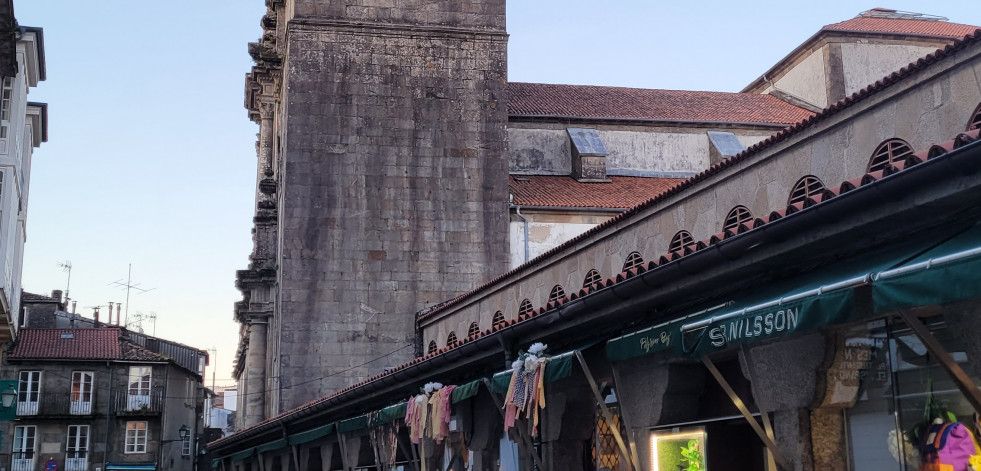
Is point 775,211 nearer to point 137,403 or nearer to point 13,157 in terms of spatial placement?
point 13,157

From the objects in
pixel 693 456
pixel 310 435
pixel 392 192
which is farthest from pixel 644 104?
pixel 693 456

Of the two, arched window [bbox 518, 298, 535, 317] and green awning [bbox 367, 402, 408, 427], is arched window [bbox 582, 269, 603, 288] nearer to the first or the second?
arched window [bbox 518, 298, 535, 317]

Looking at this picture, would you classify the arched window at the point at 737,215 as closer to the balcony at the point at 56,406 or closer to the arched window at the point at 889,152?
the arched window at the point at 889,152

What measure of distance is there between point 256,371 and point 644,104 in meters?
16.8

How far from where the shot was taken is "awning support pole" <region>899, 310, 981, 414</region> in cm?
754

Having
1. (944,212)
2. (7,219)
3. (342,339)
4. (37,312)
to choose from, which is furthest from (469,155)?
(37,312)

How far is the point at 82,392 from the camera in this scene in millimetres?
53219

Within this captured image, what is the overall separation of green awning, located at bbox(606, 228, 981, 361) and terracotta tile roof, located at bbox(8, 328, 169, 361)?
47.4m

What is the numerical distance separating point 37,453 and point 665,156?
1250 inches

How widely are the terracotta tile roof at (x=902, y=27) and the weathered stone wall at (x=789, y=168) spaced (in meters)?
22.4

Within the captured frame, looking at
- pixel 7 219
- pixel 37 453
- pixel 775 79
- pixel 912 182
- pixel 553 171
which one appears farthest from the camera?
pixel 37 453

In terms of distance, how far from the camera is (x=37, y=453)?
52.0m

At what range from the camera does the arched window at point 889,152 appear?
1448 centimetres

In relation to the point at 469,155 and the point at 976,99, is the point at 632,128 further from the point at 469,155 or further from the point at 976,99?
the point at 976,99
